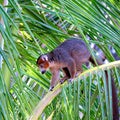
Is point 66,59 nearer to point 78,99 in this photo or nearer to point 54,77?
point 54,77

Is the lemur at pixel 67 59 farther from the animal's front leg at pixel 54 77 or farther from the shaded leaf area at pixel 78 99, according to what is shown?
the shaded leaf area at pixel 78 99

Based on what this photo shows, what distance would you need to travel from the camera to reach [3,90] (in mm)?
1199

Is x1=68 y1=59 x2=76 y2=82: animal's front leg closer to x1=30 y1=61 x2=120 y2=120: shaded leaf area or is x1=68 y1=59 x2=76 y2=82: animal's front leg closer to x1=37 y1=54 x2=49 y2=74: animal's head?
x1=37 y1=54 x2=49 y2=74: animal's head

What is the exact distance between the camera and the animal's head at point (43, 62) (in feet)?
6.44

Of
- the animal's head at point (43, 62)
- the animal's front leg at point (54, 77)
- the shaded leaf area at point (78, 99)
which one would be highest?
the animal's head at point (43, 62)

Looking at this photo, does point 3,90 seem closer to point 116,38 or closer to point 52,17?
point 116,38

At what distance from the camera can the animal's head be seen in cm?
196

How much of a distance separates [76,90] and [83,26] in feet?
1.05

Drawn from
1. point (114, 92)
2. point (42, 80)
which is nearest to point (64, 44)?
point (42, 80)

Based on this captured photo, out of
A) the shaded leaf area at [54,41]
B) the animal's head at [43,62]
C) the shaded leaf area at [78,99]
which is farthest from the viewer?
the animal's head at [43,62]

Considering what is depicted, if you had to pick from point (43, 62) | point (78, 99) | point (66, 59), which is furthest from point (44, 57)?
point (78, 99)

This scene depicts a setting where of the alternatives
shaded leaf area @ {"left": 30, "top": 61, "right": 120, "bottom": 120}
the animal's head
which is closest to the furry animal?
the animal's head

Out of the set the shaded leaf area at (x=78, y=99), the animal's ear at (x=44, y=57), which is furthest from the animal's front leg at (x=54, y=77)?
the shaded leaf area at (x=78, y=99)

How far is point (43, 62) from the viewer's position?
2000mm
